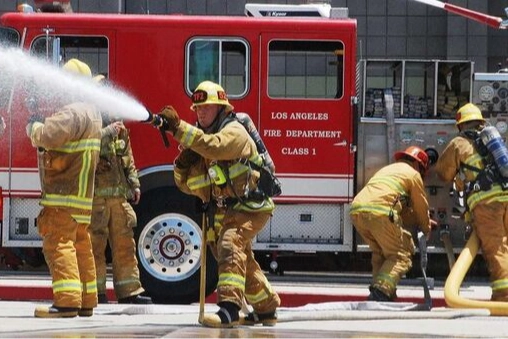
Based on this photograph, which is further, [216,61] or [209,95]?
[216,61]

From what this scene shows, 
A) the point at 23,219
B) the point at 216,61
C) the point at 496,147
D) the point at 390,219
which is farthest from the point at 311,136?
the point at 23,219

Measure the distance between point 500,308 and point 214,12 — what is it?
9.34 metres

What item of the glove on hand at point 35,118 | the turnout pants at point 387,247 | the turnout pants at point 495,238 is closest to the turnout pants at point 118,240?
the glove on hand at point 35,118

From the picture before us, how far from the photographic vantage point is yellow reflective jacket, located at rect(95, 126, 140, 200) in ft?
40.7

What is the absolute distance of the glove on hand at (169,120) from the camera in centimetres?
978

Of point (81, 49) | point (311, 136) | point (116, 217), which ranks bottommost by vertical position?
point (116, 217)

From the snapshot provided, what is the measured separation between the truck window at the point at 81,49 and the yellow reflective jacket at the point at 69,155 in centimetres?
272

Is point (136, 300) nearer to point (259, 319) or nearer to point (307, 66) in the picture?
point (259, 319)

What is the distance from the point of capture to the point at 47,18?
44.2 ft

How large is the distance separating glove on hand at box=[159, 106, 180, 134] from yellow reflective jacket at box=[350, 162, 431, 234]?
3251mm

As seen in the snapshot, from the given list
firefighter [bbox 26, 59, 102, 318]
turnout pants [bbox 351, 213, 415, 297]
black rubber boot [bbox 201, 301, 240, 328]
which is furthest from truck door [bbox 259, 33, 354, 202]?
black rubber boot [bbox 201, 301, 240, 328]

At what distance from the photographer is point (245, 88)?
13.5m

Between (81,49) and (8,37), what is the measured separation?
2.12 ft

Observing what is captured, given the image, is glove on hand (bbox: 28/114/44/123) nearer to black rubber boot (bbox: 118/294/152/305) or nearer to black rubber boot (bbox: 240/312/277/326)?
black rubber boot (bbox: 118/294/152/305)
